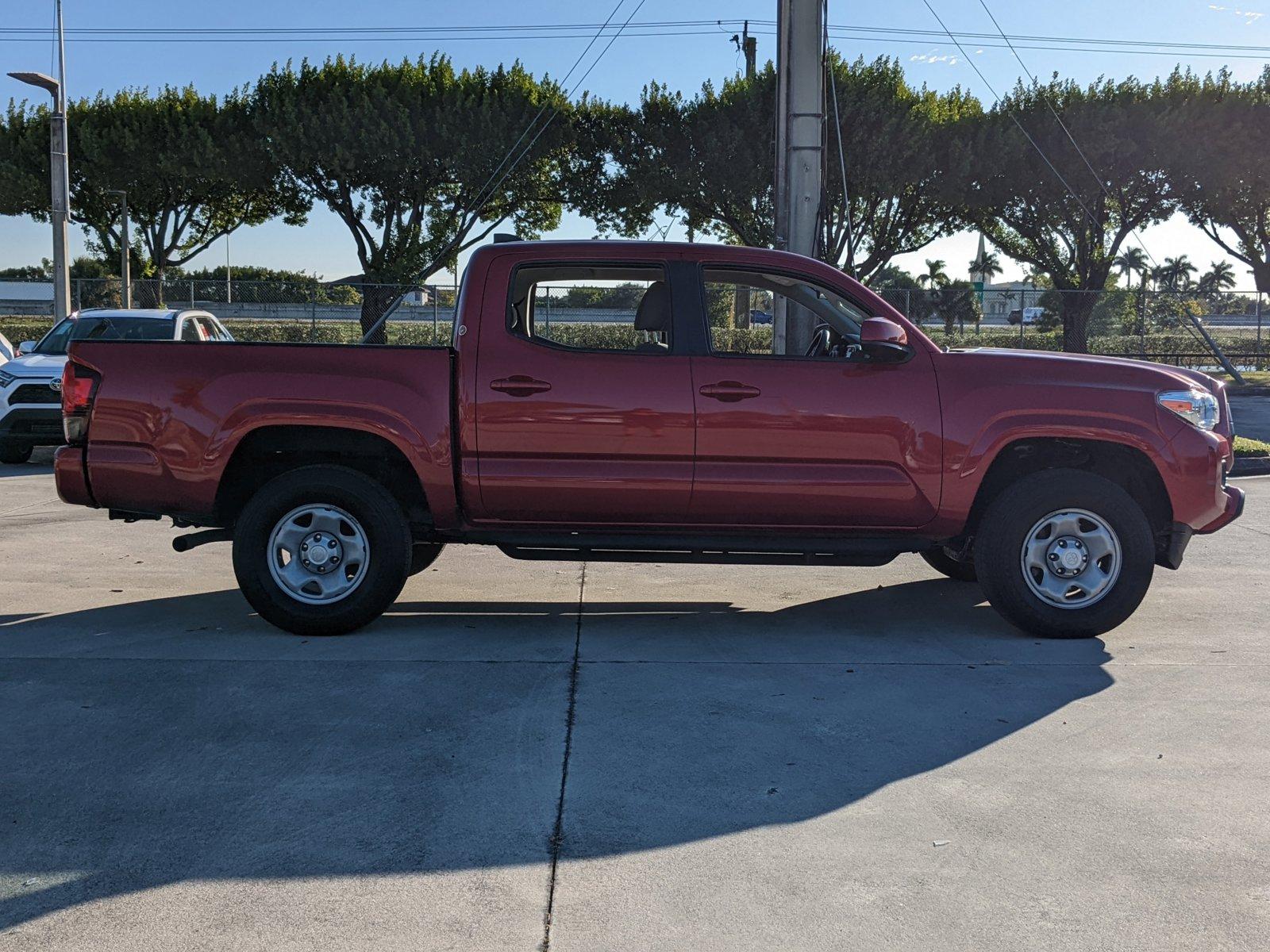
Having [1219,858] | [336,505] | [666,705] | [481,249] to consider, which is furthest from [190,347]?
[1219,858]

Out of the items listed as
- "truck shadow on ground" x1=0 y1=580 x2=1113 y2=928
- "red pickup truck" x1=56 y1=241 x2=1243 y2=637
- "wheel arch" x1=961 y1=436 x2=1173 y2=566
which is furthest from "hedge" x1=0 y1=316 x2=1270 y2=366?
"truck shadow on ground" x1=0 y1=580 x2=1113 y2=928

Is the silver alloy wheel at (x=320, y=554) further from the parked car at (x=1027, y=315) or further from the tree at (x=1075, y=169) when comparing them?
the tree at (x=1075, y=169)

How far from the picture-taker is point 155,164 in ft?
123

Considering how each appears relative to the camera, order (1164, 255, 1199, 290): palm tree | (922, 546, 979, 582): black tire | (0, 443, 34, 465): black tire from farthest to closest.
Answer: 1. (1164, 255, 1199, 290): palm tree
2. (0, 443, 34, 465): black tire
3. (922, 546, 979, 582): black tire

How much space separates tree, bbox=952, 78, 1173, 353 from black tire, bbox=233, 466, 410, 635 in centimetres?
2883

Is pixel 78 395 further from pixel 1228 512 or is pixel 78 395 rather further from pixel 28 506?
pixel 1228 512

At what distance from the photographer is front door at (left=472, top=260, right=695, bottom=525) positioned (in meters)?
6.13

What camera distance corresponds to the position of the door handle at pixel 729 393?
6125 mm

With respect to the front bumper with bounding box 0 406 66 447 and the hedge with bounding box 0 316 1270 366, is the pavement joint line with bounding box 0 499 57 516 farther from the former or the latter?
the front bumper with bounding box 0 406 66 447

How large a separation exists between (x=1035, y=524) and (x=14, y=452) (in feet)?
39.8

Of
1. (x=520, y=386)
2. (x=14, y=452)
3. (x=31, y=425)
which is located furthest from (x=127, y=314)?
(x=520, y=386)

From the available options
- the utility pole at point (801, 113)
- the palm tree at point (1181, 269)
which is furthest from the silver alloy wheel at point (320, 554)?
the palm tree at point (1181, 269)

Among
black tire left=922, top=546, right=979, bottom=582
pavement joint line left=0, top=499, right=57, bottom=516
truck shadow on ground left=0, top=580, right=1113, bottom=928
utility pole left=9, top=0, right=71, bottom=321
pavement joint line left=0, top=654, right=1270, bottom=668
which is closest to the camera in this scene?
truck shadow on ground left=0, top=580, right=1113, bottom=928

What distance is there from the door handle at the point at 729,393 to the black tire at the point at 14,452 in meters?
10.8
